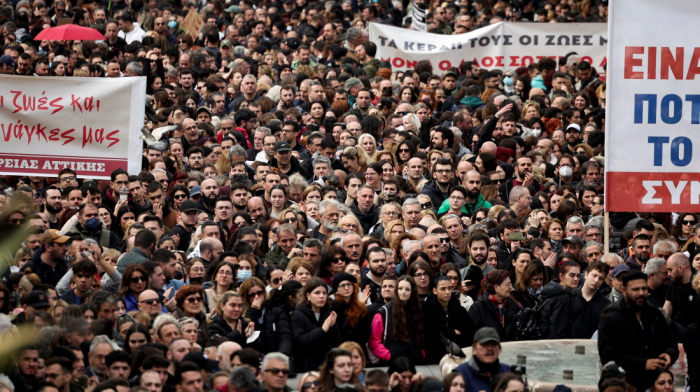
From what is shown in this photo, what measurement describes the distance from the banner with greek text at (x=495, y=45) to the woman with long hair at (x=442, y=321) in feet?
38.0

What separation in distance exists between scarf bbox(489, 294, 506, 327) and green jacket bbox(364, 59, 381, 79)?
10.2m

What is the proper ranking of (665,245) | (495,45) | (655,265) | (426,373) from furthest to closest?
(495,45) < (665,245) < (655,265) < (426,373)

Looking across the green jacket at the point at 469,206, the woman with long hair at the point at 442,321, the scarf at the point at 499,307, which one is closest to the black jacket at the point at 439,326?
the woman with long hair at the point at 442,321

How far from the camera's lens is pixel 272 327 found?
35.0ft

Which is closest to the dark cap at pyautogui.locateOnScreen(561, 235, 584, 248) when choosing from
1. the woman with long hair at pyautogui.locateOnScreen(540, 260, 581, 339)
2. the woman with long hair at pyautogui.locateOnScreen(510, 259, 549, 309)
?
the woman with long hair at pyautogui.locateOnScreen(510, 259, 549, 309)

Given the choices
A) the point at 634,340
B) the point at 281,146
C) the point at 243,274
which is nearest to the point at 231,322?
the point at 243,274

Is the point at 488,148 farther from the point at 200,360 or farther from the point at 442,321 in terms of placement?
the point at 200,360

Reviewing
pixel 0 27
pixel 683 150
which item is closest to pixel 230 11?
pixel 0 27

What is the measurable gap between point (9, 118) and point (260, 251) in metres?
4.66

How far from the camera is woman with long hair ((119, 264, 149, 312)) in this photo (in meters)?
10.9

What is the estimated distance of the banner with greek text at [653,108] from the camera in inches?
467

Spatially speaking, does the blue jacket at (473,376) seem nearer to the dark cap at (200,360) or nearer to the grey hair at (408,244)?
the dark cap at (200,360)

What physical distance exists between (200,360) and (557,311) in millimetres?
3808

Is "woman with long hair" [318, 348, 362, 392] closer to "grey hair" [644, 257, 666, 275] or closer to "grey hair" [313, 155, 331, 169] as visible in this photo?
"grey hair" [644, 257, 666, 275]
